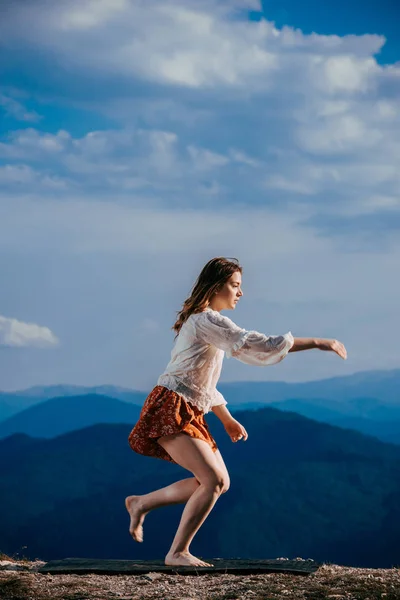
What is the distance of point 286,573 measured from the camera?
637 centimetres

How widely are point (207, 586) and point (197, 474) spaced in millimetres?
776

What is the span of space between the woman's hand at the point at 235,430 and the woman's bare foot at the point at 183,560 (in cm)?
89

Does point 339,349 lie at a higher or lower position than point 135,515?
higher

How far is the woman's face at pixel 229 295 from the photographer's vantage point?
652 cm

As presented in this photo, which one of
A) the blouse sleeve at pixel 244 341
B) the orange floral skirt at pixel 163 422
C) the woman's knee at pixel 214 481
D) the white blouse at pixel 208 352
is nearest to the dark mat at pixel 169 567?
the woman's knee at pixel 214 481

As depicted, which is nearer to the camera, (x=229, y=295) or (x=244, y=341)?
(x=244, y=341)

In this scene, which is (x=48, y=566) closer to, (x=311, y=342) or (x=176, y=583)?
(x=176, y=583)

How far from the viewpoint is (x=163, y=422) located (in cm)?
637

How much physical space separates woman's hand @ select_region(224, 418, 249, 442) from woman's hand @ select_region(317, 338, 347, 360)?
1.08 metres

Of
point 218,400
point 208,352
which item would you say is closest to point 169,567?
point 218,400

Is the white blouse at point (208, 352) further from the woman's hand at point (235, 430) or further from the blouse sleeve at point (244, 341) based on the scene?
the woman's hand at point (235, 430)

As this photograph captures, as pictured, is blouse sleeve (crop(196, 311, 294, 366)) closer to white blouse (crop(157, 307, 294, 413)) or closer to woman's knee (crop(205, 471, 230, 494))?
white blouse (crop(157, 307, 294, 413))

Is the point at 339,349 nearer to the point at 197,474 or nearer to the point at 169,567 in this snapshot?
the point at 197,474

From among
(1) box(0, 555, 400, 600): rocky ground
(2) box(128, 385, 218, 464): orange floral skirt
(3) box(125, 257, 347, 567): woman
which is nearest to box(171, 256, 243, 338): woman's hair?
(3) box(125, 257, 347, 567): woman
